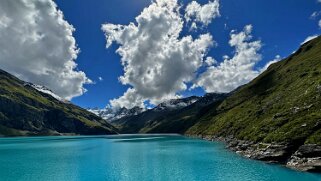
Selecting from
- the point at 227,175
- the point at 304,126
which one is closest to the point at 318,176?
the point at 227,175

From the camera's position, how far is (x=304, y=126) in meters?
85.9

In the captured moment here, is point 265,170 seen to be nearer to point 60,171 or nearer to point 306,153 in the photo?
point 306,153

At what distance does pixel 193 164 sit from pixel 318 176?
34.6m

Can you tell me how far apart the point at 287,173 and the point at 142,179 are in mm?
33914

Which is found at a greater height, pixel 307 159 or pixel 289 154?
pixel 289 154

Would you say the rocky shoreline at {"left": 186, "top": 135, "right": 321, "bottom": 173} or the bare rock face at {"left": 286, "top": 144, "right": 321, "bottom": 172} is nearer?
the bare rock face at {"left": 286, "top": 144, "right": 321, "bottom": 172}

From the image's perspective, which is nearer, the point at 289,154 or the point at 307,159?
the point at 307,159

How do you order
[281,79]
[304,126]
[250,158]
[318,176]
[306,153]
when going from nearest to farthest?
[318,176]
[306,153]
[304,126]
[250,158]
[281,79]

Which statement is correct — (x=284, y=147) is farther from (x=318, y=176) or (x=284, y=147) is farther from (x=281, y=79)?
(x=281, y=79)

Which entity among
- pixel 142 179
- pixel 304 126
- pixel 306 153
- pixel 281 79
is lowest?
pixel 142 179

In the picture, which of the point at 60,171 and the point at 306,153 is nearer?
the point at 306,153

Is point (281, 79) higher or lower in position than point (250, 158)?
higher

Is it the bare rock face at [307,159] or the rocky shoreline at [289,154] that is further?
the rocky shoreline at [289,154]

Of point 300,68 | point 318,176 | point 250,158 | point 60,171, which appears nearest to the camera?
point 318,176
